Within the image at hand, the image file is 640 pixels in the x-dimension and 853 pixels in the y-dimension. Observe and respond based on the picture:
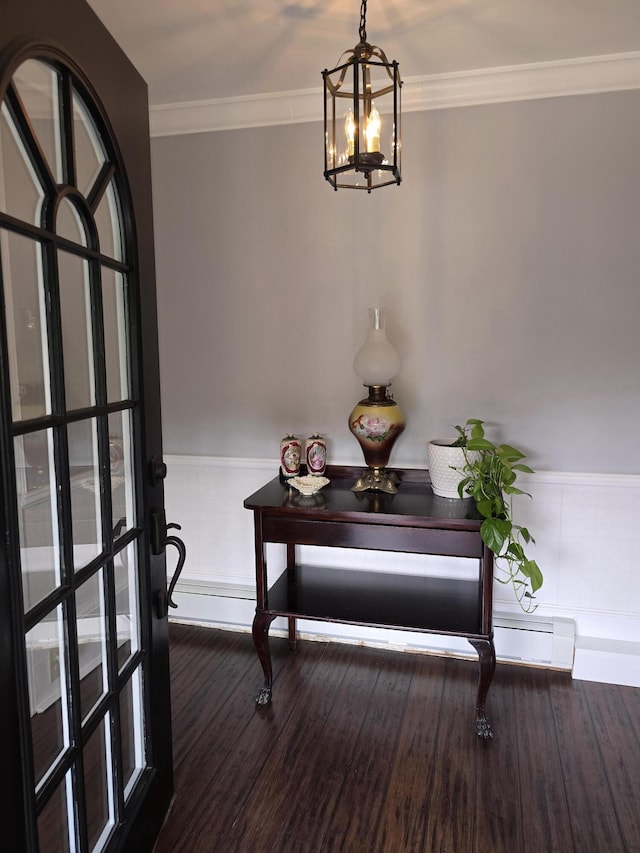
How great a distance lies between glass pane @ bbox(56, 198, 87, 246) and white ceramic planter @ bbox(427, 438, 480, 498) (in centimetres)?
137

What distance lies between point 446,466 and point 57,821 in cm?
150

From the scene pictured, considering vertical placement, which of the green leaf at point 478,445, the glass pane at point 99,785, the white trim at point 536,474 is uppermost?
the green leaf at point 478,445

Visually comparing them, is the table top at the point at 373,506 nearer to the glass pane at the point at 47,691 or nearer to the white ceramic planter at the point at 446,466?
the white ceramic planter at the point at 446,466

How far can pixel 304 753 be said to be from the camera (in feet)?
6.13

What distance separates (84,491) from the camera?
3.91ft

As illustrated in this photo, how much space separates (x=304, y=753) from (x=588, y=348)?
1770 millimetres

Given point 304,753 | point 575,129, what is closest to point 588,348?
point 575,129

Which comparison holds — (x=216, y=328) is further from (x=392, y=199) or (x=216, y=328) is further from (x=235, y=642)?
(x=235, y=642)

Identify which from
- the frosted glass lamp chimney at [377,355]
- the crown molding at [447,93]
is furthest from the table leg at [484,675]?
the crown molding at [447,93]

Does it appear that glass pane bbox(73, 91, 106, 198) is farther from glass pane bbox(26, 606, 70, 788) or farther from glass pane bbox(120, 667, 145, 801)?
glass pane bbox(120, 667, 145, 801)

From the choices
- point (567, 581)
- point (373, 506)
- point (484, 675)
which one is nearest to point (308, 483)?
point (373, 506)

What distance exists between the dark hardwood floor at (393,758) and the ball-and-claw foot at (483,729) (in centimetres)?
3

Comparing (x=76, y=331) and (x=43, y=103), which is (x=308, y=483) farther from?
(x=43, y=103)

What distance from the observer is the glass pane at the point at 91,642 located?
1.18 m
